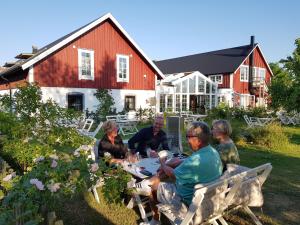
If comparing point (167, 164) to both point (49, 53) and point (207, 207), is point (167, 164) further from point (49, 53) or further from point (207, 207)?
point (49, 53)

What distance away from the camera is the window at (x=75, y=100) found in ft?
57.2

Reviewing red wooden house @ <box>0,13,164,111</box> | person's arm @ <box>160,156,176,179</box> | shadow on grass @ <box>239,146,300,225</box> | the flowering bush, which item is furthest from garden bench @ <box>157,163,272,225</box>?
red wooden house @ <box>0,13,164,111</box>

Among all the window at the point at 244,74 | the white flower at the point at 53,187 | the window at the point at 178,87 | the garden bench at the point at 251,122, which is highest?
the window at the point at 244,74

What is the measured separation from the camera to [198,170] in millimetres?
3000

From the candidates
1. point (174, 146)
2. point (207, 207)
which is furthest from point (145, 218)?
point (174, 146)

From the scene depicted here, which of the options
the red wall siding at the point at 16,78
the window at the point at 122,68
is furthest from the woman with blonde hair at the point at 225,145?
the window at the point at 122,68

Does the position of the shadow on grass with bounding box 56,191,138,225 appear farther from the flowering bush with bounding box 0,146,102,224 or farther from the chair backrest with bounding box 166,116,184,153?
the chair backrest with bounding box 166,116,184,153

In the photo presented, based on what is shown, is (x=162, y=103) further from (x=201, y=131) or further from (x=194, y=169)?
(x=194, y=169)

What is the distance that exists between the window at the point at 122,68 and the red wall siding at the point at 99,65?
0.81 ft

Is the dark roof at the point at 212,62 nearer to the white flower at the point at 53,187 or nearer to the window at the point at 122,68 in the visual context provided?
the window at the point at 122,68

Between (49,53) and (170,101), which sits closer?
(49,53)

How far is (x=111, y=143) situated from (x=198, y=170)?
2.20m

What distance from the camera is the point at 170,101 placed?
2364 centimetres

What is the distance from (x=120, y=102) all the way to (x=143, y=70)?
10.1 feet
